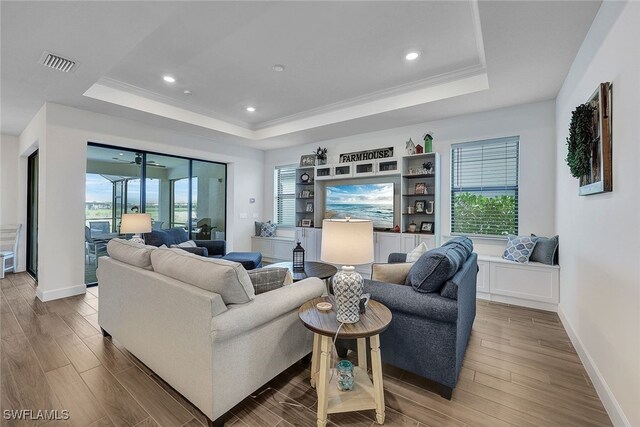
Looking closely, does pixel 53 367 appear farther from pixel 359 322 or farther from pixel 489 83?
pixel 489 83

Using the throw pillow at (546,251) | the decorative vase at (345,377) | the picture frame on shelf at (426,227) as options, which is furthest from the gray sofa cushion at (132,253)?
the throw pillow at (546,251)

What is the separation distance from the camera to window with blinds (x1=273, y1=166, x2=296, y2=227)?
21.8 feet

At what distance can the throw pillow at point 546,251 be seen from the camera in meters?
3.51

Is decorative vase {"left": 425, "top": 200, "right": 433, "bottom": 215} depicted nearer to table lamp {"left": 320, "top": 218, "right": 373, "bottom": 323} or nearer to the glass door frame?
table lamp {"left": 320, "top": 218, "right": 373, "bottom": 323}

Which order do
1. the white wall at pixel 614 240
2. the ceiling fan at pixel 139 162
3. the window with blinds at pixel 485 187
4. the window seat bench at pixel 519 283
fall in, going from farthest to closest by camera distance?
1. the ceiling fan at pixel 139 162
2. the window with blinds at pixel 485 187
3. the window seat bench at pixel 519 283
4. the white wall at pixel 614 240

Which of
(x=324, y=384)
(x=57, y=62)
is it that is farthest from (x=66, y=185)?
(x=324, y=384)

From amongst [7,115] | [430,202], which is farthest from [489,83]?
[7,115]

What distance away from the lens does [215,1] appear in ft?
7.55

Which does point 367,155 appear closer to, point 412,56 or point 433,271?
point 412,56

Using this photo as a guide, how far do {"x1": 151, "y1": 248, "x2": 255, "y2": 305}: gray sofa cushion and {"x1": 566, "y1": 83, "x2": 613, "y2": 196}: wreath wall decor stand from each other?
7.93 feet

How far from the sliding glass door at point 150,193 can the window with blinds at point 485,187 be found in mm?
4760

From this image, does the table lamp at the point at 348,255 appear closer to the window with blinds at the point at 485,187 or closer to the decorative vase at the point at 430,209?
the decorative vase at the point at 430,209

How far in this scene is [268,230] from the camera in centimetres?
668

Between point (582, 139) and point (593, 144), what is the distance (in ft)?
0.38
